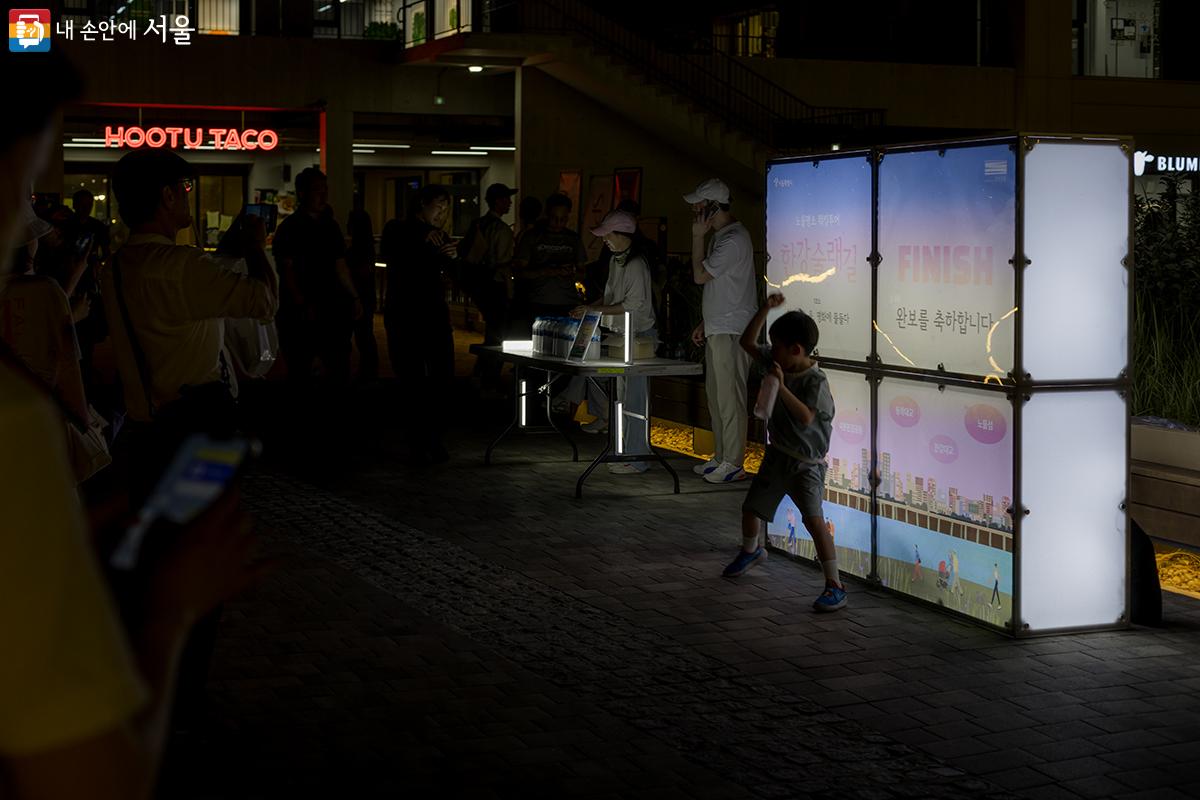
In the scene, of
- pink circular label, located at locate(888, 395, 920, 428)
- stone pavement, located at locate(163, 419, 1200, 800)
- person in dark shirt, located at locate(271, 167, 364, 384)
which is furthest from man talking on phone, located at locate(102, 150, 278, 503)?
person in dark shirt, located at locate(271, 167, 364, 384)

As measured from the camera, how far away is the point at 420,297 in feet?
40.1

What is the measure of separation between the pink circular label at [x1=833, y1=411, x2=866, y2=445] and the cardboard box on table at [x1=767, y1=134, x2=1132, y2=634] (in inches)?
9.4

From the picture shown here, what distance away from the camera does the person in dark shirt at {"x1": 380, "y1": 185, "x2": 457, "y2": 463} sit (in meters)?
12.2

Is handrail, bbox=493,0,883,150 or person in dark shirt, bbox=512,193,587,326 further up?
handrail, bbox=493,0,883,150

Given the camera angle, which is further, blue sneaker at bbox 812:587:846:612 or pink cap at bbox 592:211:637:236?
pink cap at bbox 592:211:637:236

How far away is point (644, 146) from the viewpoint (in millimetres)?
27688

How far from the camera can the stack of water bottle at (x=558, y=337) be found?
1141cm

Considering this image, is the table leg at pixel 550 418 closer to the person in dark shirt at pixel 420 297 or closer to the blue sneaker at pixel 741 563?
the person in dark shirt at pixel 420 297

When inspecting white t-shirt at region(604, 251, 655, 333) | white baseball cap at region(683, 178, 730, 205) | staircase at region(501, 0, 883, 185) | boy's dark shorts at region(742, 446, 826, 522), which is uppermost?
staircase at region(501, 0, 883, 185)

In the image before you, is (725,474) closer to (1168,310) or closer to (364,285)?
(1168,310)

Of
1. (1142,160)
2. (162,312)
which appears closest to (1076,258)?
(162,312)

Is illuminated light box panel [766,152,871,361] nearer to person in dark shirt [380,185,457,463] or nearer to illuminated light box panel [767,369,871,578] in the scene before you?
illuminated light box panel [767,369,871,578]

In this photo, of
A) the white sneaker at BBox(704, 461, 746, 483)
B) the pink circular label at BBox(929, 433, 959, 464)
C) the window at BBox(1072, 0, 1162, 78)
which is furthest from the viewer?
the window at BBox(1072, 0, 1162, 78)

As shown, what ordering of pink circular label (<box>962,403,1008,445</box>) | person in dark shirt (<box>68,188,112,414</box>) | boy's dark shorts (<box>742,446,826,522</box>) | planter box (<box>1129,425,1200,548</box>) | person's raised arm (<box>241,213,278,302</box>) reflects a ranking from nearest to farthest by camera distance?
person's raised arm (<box>241,213,278,302</box>)
pink circular label (<box>962,403,1008,445</box>)
boy's dark shorts (<box>742,446,826,522</box>)
planter box (<box>1129,425,1200,548</box>)
person in dark shirt (<box>68,188,112,414</box>)
